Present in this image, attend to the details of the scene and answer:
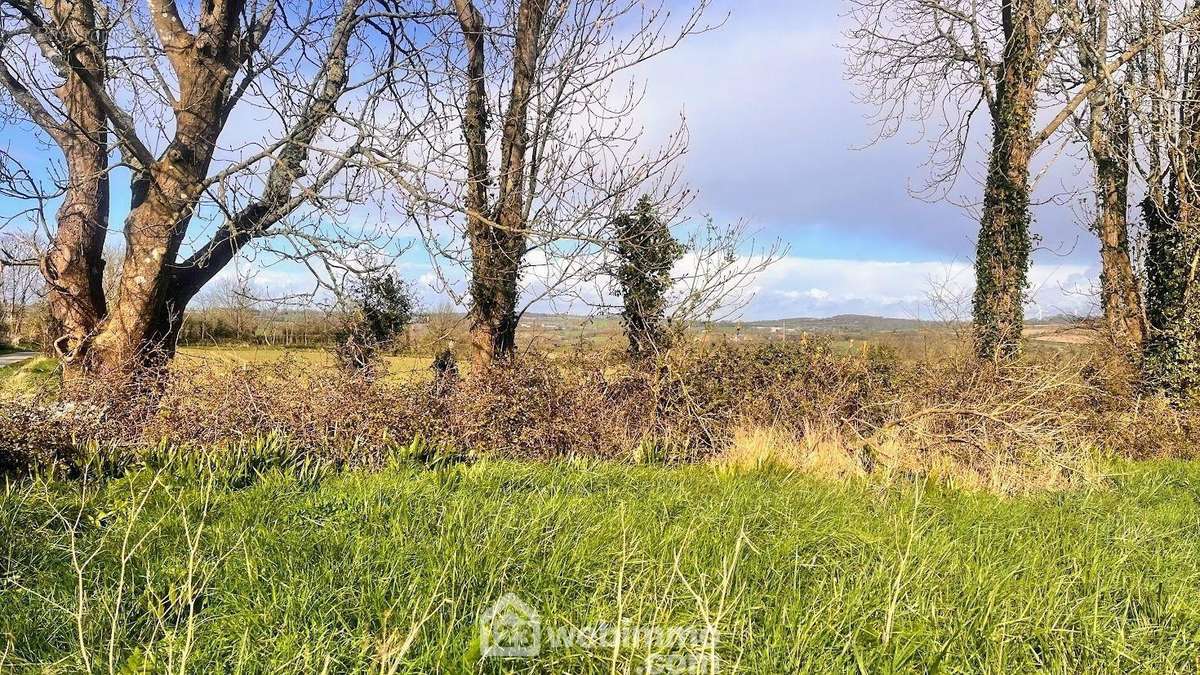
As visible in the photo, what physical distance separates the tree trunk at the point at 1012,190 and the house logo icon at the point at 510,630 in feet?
35.2

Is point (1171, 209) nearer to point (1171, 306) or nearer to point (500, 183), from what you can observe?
point (1171, 306)

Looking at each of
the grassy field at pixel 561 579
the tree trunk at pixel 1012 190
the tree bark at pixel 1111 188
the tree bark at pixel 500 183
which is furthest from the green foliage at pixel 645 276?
the tree bark at pixel 1111 188

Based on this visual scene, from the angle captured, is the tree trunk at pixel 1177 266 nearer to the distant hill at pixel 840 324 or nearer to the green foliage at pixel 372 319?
the distant hill at pixel 840 324

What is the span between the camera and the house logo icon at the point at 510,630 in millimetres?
2150

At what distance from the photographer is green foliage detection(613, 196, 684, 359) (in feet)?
25.1

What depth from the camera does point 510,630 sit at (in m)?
2.27

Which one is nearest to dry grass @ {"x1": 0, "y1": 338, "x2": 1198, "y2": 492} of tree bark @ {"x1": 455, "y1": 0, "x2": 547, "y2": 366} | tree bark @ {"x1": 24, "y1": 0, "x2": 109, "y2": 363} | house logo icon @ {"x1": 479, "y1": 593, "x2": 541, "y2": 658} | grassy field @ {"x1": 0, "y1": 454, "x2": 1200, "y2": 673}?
grassy field @ {"x1": 0, "y1": 454, "x2": 1200, "y2": 673}

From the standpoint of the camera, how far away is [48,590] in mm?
2582

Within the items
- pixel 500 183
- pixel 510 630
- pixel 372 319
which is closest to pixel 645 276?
pixel 500 183

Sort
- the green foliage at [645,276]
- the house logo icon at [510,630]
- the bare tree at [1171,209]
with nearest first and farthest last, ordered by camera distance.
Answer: the house logo icon at [510,630]
the green foliage at [645,276]
the bare tree at [1171,209]

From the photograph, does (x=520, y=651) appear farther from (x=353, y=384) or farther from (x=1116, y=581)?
Answer: (x=353, y=384)

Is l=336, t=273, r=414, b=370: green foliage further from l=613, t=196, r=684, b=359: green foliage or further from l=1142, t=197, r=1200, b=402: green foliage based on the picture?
l=1142, t=197, r=1200, b=402: green foliage

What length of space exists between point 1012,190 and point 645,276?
22.8 ft

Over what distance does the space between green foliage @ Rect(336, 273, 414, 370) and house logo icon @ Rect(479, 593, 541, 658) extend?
162 inches
